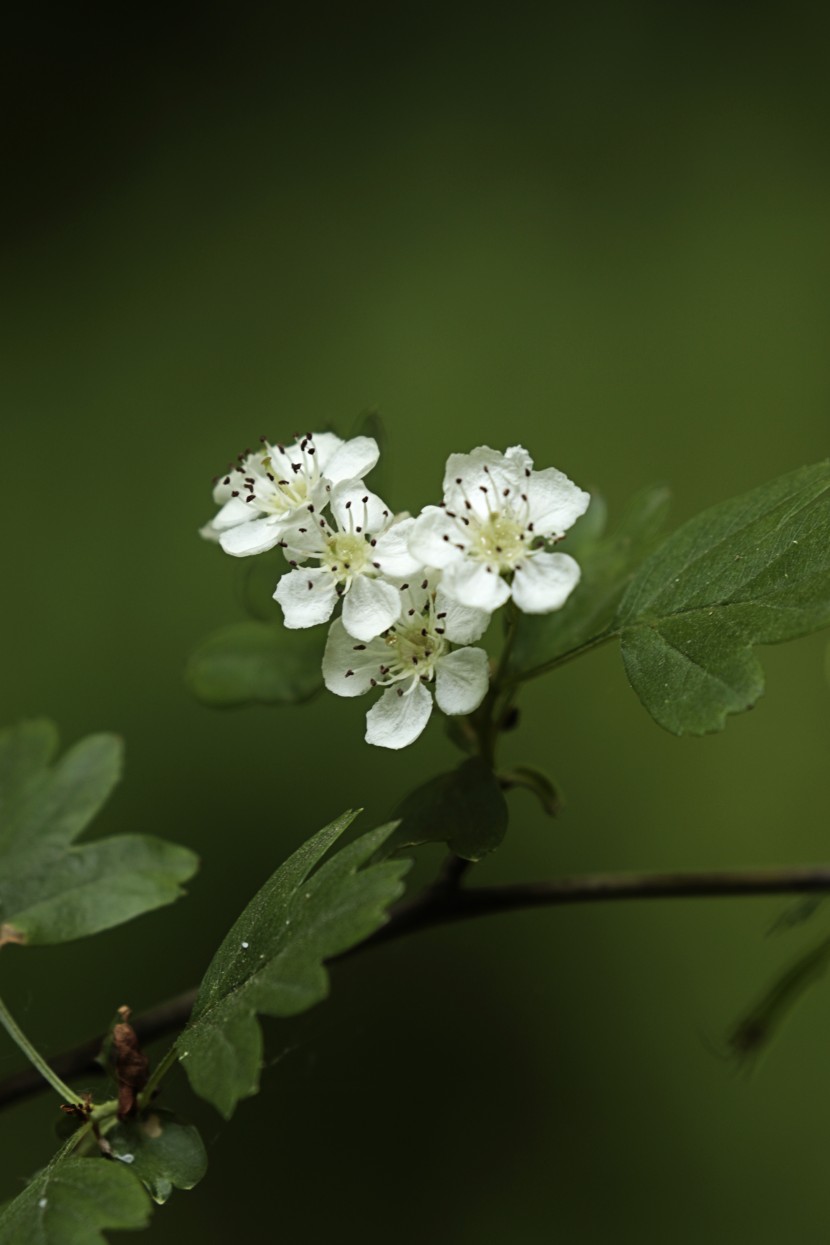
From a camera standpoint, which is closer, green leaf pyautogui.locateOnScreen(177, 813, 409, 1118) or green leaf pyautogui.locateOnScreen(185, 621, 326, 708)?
green leaf pyautogui.locateOnScreen(177, 813, 409, 1118)

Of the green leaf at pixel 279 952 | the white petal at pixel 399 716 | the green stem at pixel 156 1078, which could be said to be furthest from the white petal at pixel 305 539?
the green stem at pixel 156 1078

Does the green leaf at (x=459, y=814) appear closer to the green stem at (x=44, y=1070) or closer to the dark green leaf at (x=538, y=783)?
the dark green leaf at (x=538, y=783)

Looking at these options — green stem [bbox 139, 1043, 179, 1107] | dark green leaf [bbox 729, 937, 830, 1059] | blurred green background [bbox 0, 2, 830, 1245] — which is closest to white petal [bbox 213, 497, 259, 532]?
green stem [bbox 139, 1043, 179, 1107]

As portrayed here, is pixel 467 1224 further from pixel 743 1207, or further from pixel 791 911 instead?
pixel 791 911

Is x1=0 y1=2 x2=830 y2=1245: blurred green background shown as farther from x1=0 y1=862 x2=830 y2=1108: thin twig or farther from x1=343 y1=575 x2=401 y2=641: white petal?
x1=343 y1=575 x2=401 y2=641: white petal

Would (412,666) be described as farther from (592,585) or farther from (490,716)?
(592,585)

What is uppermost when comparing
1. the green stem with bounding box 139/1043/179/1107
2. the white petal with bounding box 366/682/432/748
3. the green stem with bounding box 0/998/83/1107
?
the white petal with bounding box 366/682/432/748

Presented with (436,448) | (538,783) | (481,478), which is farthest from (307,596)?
(436,448)

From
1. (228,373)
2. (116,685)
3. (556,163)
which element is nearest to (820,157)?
(556,163)
